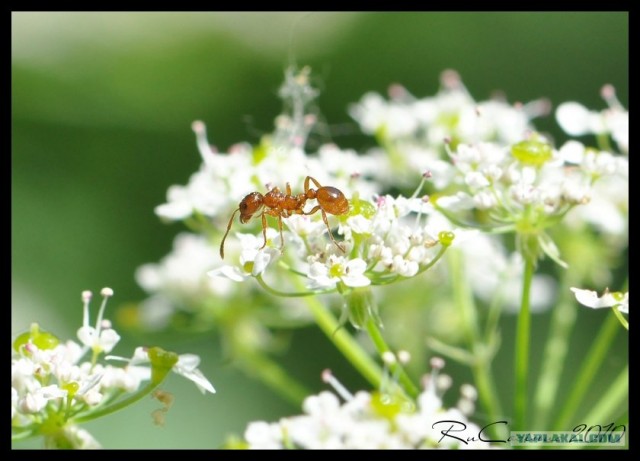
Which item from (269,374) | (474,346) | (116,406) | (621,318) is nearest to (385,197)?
(621,318)

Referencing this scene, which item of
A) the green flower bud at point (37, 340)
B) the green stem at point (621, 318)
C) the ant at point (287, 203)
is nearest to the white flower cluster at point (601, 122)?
the green stem at point (621, 318)

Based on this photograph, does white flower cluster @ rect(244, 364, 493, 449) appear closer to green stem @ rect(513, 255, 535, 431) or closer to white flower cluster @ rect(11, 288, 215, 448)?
green stem @ rect(513, 255, 535, 431)

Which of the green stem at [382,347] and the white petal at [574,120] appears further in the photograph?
the white petal at [574,120]

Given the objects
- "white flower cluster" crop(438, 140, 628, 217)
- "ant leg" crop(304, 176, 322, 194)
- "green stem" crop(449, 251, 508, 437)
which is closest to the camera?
"white flower cluster" crop(438, 140, 628, 217)

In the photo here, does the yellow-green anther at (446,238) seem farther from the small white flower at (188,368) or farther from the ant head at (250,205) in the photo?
the small white flower at (188,368)

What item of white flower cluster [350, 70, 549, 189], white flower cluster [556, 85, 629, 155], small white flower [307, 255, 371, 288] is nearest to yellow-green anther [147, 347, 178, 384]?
small white flower [307, 255, 371, 288]
